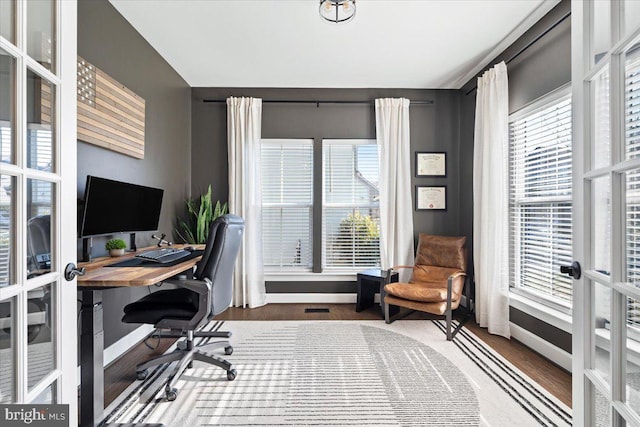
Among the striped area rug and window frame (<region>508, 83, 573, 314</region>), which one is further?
window frame (<region>508, 83, 573, 314</region>)

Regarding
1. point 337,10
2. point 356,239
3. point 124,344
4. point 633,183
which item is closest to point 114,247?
point 124,344

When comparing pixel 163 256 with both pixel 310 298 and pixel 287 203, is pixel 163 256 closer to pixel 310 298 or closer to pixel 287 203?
pixel 287 203

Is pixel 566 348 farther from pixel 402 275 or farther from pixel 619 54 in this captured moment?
pixel 619 54

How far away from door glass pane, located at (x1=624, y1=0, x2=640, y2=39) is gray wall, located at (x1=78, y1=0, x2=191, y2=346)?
2.72 meters

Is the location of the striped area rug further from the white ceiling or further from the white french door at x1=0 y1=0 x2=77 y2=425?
the white ceiling

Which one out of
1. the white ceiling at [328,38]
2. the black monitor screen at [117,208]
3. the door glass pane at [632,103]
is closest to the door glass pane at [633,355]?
the door glass pane at [632,103]

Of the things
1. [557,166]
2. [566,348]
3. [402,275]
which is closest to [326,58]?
[557,166]

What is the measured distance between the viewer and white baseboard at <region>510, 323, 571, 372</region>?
233cm

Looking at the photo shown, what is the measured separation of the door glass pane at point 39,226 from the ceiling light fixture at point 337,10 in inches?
82.0

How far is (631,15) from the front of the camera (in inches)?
35.6

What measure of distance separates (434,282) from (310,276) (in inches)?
58.6

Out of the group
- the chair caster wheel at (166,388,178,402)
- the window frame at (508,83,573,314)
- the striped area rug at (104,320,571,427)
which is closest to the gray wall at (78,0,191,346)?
the chair caster wheel at (166,388,178,402)

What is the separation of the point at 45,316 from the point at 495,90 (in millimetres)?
3590

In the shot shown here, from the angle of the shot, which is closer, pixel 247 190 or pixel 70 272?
pixel 70 272
